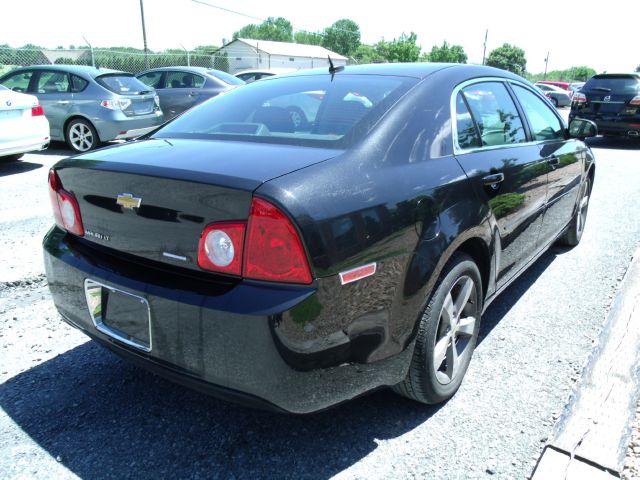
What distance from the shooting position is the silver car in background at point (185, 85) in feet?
37.4

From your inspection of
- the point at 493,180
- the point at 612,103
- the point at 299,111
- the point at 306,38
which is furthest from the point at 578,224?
the point at 306,38

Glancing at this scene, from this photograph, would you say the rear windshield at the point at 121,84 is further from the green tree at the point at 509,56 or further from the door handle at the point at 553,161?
the green tree at the point at 509,56

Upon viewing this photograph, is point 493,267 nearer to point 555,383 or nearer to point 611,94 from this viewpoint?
point 555,383

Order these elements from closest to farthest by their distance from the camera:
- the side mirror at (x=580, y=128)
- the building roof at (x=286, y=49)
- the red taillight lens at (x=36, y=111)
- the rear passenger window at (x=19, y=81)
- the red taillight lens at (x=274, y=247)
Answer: the red taillight lens at (x=274, y=247)
the side mirror at (x=580, y=128)
the red taillight lens at (x=36, y=111)
the rear passenger window at (x=19, y=81)
the building roof at (x=286, y=49)

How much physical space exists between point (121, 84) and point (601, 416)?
30.8 feet

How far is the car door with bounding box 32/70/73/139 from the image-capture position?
930cm

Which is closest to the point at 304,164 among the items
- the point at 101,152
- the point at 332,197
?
the point at 332,197

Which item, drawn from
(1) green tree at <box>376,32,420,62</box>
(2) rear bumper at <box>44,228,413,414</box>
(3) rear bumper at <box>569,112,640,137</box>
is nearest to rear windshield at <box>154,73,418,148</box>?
(2) rear bumper at <box>44,228,413,414</box>

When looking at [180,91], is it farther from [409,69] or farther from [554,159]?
[409,69]

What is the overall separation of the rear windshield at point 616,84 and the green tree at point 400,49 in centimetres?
5345

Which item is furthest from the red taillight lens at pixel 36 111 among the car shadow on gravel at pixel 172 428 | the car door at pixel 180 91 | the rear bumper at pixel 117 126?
the car shadow on gravel at pixel 172 428

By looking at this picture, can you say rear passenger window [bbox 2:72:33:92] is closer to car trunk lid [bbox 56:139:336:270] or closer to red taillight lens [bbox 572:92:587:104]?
car trunk lid [bbox 56:139:336:270]

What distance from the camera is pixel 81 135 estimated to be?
9.39 metres

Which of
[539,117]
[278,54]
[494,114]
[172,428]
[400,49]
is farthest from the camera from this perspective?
[400,49]
